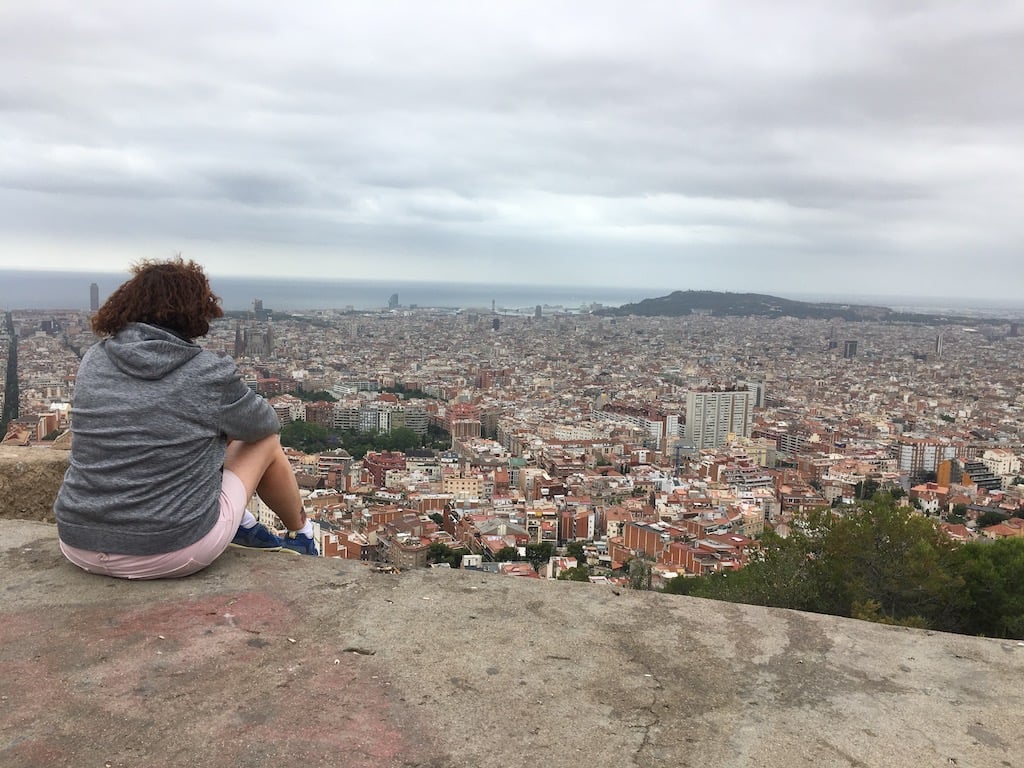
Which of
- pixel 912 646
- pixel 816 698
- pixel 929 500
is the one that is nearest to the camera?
pixel 816 698

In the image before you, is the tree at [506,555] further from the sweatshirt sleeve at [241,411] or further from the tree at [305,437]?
the tree at [305,437]

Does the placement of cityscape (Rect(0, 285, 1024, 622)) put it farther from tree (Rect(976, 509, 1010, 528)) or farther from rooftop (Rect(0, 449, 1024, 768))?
rooftop (Rect(0, 449, 1024, 768))

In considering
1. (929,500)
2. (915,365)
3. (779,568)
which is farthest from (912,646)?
(915,365)

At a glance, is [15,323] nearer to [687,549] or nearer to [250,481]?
[687,549]

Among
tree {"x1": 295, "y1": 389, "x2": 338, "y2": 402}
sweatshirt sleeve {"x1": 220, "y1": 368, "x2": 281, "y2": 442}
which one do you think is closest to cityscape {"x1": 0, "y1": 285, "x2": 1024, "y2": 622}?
tree {"x1": 295, "y1": 389, "x2": 338, "y2": 402}

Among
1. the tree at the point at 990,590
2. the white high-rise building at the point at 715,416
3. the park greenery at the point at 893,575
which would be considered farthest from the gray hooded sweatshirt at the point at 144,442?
the white high-rise building at the point at 715,416

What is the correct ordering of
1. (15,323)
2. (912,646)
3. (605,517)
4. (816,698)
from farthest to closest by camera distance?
(15,323), (605,517), (912,646), (816,698)

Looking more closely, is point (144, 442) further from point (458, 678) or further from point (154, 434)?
point (458, 678)
